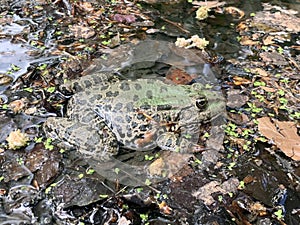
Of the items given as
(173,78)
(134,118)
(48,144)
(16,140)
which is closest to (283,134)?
(173,78)

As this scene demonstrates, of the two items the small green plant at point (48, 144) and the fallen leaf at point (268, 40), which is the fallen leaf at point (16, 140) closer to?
the small green plant at point (48, 144)

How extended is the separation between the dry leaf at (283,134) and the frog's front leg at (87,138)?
1617mm

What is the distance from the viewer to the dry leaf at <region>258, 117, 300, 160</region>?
13.5 feet

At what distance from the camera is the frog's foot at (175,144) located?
4.13 metres

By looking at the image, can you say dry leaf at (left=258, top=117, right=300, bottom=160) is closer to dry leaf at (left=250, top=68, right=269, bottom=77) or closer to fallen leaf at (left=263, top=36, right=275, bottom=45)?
dry leaf at (left=250, top=68, right=269, bottom=77)

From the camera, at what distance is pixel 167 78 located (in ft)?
16.3

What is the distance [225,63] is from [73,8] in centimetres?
254

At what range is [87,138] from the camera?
12.7 ft

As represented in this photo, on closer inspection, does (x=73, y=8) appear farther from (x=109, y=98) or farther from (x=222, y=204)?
(x=222, y=204)

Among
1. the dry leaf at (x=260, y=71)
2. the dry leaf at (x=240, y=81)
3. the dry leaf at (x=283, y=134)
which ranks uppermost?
the dry leaf at (x=260, y=71)

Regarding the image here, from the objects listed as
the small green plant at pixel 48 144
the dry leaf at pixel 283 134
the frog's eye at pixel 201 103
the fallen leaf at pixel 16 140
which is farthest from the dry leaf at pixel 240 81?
the fallen leaf at pixel 16 140

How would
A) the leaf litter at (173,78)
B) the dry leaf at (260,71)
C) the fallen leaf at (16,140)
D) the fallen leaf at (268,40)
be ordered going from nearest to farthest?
the leaf litter at (173,78) → the fallen leaf at (16,140) → the dry leaf at (260,71) → the fallen leaf at (268,40)

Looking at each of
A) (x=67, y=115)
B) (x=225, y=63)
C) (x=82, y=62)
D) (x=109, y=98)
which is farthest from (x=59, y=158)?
(x=225, y=63)

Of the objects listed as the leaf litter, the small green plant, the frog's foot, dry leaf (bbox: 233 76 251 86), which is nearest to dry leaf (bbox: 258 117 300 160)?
the leaf litter
